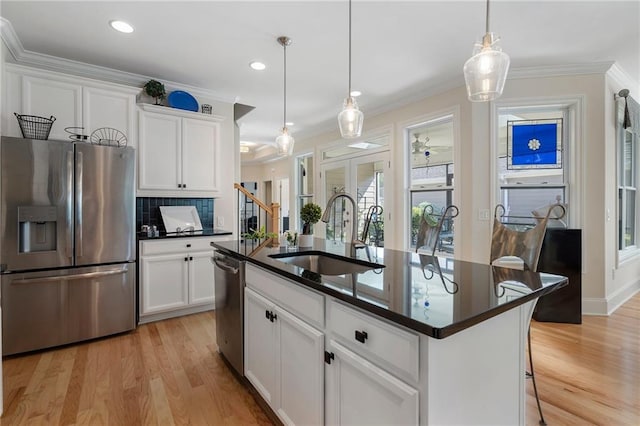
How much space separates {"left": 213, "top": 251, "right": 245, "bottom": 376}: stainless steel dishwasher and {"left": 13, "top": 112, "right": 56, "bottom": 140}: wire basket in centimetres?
184

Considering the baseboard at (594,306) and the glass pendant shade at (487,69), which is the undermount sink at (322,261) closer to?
the glass pendant shade at (487,69)

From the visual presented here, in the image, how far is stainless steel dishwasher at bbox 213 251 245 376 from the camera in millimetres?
2074

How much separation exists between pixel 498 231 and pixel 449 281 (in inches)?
29.2

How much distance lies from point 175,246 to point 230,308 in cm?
144

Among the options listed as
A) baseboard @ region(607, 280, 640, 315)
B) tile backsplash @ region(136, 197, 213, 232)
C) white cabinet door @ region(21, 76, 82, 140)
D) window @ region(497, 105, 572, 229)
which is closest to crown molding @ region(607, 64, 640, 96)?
window @ region(497, 105, 572, 229)

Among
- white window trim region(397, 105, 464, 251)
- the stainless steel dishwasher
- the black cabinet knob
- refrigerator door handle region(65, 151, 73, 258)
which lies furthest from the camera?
white window trim region(397, 105, 464, 251)

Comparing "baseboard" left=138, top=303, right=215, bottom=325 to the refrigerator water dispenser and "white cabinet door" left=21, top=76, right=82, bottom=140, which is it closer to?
the refrigerator water dispenser

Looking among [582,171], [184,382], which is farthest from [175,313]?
[582,171]

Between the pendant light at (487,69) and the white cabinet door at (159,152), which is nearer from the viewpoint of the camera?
the pendant light at (487,69)

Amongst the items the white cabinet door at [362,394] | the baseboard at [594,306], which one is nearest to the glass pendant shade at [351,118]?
the white cabinet door at [362,394]

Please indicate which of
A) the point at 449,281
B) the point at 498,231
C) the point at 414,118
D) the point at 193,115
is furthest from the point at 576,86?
the point at 193,115

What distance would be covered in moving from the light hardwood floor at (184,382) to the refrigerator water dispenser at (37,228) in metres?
0.88

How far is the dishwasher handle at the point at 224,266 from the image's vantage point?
2.08 meters

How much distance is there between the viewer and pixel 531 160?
11.8 ft
